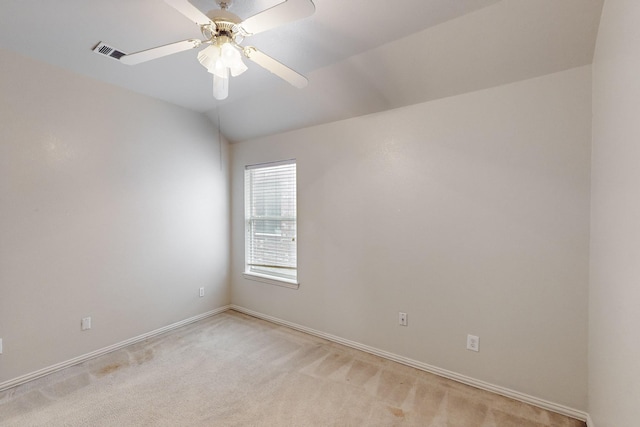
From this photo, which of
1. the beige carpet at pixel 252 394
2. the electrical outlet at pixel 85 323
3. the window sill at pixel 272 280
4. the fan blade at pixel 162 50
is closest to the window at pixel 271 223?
the window sill at pixel 272 280

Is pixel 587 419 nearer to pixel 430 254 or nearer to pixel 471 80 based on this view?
pixel 430 254

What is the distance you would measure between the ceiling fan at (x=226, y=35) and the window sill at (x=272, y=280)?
228 cm

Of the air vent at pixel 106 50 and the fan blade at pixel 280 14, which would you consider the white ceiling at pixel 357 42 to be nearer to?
the air vent at pixel 106 50

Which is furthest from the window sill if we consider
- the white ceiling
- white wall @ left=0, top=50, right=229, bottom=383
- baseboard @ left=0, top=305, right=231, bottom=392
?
the white ceiling

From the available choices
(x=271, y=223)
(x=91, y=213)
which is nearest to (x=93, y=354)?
(x=91, y=213)

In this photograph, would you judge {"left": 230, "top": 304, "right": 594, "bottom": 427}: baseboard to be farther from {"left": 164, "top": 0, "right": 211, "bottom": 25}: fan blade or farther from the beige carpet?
{"left": 164, "top": 0, "right": 211, "bottom": 25}: fan blade

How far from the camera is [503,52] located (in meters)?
1.97

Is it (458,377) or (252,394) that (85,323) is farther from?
(458,377)

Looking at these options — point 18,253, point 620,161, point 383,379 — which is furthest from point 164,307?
point 620,161

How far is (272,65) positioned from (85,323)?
2826 mm

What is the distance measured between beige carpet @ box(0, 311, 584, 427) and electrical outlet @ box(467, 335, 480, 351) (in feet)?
1.01

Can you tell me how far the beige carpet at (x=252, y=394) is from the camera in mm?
1936

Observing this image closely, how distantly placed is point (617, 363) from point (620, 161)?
0.88 meters

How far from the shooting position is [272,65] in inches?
66.9
